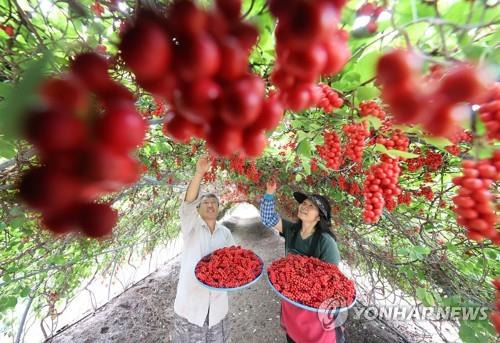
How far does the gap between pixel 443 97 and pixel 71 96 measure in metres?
0.38

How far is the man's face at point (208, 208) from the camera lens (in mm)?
2277

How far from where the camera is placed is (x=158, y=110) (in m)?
1.70

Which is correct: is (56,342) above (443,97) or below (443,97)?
below

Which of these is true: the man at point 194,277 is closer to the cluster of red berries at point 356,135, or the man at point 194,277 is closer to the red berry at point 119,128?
the cluster of red berries at point 356,135

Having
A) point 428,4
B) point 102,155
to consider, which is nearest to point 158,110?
point 428,4

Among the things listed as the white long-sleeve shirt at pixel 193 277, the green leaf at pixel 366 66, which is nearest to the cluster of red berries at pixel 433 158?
the green leaf at pixel 366 66

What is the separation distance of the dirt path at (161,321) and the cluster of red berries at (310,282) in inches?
73.2

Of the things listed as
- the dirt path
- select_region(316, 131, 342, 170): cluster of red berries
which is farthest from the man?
select_region(316, 131, 342, 170): cluster of red berries

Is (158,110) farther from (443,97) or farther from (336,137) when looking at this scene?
(443,97)

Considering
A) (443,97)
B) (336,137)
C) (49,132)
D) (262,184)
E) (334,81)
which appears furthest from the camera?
(262,184)

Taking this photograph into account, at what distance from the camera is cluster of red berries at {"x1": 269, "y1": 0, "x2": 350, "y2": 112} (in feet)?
0.75

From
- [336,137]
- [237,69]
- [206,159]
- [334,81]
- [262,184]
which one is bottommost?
[262,184]

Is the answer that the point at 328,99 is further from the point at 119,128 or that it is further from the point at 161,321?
the point at 161,321

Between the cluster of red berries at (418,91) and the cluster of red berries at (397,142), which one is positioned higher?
the cluster of red berries at (397,142)
